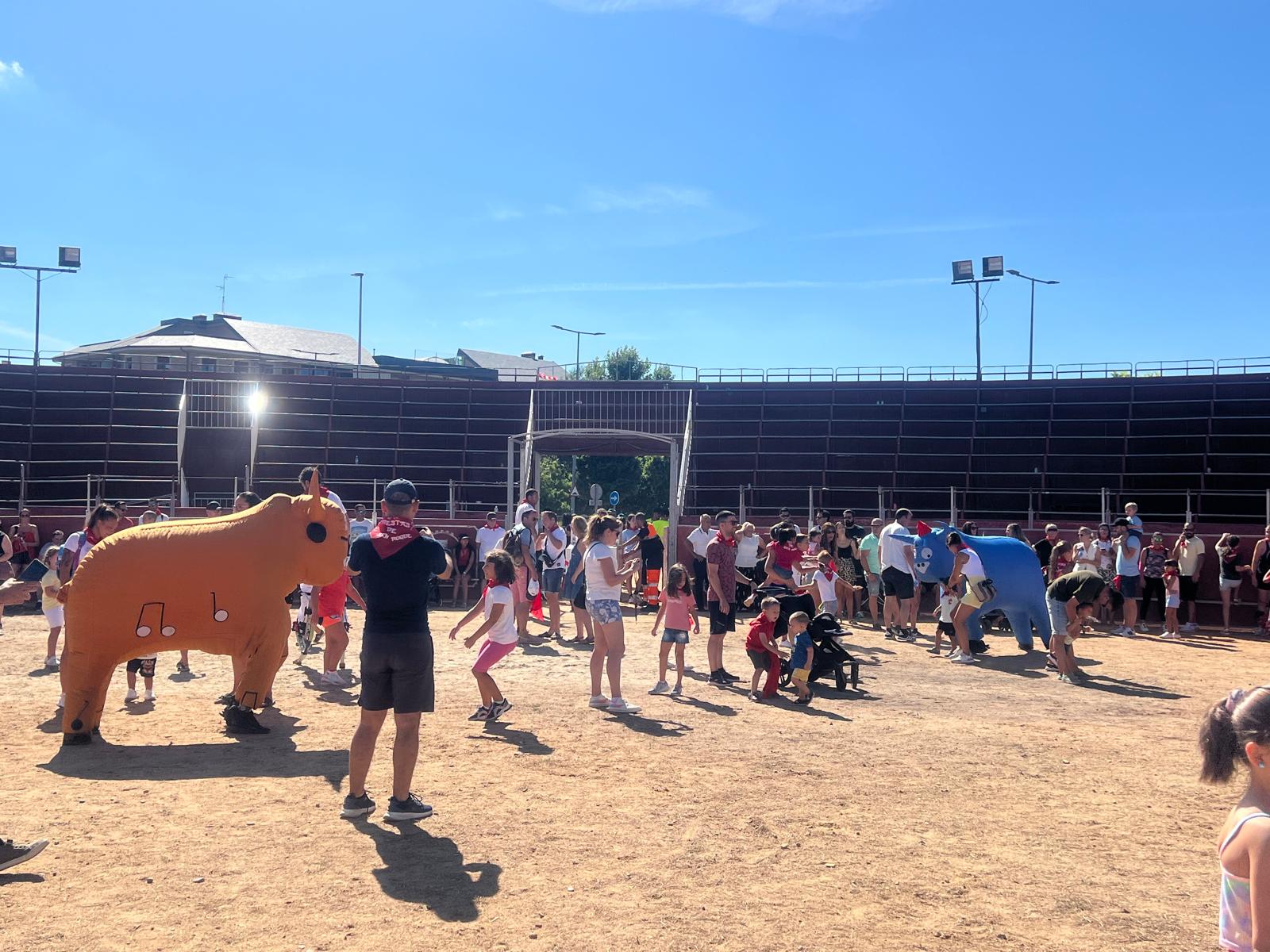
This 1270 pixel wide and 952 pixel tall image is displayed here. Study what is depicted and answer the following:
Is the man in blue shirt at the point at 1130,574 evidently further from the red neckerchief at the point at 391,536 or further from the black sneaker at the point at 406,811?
the red neckerchief at the point at 391,536

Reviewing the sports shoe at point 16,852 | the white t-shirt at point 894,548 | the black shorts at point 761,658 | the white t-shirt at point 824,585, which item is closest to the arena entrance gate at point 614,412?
the white t-shirt at point 894,548

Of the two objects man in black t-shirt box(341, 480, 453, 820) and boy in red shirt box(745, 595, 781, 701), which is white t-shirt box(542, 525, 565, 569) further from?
man in black t-shirt box(341, 480, 453, 820)

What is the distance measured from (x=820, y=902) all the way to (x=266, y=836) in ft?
11.1

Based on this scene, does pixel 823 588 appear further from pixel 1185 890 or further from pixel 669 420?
pixel 669 420

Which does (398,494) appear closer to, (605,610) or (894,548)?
(605,610)

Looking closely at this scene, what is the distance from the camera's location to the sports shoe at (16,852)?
5.43 metres

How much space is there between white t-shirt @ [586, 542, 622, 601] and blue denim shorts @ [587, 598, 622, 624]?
0.05 ft

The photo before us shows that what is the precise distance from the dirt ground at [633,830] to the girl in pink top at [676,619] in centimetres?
47

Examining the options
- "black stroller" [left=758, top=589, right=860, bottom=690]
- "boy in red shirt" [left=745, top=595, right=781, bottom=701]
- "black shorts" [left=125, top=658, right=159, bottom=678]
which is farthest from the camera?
"black stroller" [left=758, top=589, right=860, bottom=690]

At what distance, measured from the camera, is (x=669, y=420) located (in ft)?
114

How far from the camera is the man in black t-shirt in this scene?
6.44 metres

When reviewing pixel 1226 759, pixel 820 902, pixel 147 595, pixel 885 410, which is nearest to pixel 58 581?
pixel 147 595

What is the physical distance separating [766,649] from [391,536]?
5487 millimetres

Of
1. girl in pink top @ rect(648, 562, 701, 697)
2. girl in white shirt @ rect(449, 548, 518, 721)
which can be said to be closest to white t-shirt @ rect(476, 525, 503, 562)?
girl in pink top @ rect(648, 562, 701, 697)
